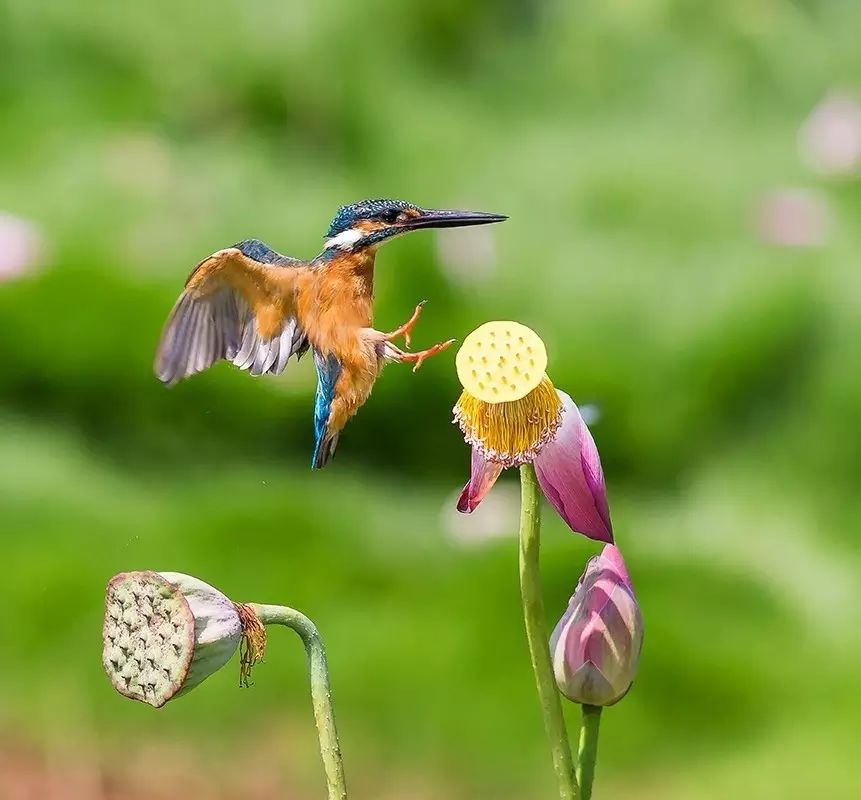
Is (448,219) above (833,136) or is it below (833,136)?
below

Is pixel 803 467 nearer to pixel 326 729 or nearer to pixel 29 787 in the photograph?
pixel 29 787

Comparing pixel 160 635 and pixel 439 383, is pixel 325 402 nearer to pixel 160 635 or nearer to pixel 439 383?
pixel 160 635

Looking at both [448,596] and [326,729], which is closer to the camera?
[326,729]

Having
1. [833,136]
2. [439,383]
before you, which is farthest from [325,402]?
[833,136]

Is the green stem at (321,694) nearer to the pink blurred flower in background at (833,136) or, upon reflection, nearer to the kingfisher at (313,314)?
the kingfisher at (313,314)

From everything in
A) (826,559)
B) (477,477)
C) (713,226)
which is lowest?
(826,559)

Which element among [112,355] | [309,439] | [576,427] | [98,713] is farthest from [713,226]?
[576,427]

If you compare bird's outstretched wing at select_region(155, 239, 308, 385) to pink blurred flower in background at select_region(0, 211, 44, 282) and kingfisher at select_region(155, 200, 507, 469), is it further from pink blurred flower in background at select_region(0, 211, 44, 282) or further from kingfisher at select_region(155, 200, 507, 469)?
pink blurred flower in background at select_region(0, 211, 44, 282)
